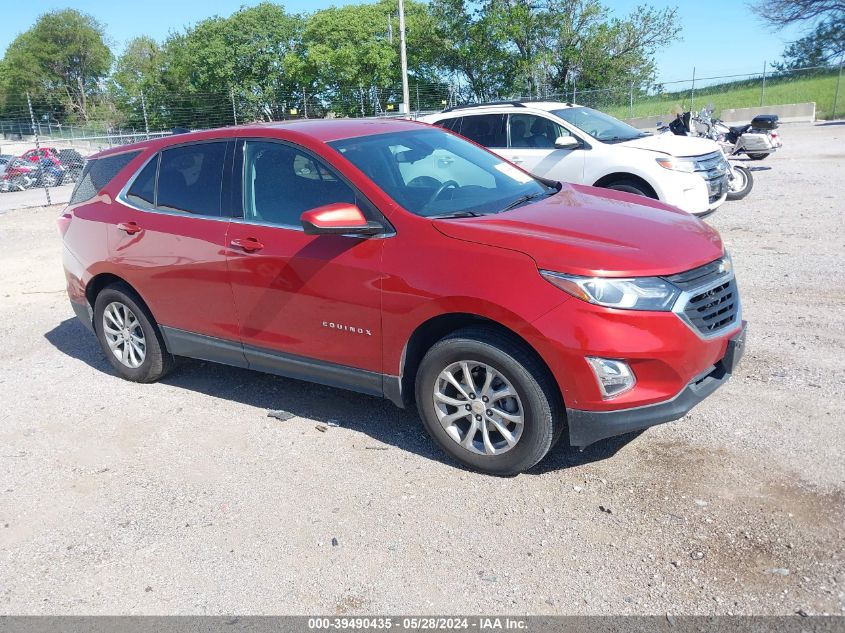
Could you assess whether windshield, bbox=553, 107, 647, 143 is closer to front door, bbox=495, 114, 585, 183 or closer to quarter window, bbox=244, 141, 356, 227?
front door, bbox=495, 114, 585, 183

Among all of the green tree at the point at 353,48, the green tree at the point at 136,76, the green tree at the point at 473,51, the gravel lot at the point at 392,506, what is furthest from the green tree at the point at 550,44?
the gravel lot at the point at 392,506

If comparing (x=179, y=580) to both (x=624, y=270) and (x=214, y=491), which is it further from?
(x=624, y=270)

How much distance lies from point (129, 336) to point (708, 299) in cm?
412

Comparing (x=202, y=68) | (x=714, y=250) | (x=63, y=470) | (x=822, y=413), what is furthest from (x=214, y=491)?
(x=202, y=68)

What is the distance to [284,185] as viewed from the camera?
183 inches

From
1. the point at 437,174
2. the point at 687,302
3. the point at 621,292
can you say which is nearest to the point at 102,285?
the point at 437,174

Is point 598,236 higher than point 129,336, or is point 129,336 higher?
point 598,236

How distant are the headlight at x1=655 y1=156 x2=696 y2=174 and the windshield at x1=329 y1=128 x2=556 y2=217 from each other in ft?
15.4

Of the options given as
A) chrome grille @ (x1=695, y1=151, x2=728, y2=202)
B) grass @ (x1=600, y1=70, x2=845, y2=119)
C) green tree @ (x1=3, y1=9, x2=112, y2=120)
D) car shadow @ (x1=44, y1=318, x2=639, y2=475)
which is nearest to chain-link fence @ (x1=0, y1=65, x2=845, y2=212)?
grass @ (x1=600, y1=70, x2=845, y2=119)

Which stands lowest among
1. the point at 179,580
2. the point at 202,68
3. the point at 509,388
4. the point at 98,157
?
the point at 179,580

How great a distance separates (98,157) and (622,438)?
4.53 m

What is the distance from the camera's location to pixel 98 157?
19.6 ft

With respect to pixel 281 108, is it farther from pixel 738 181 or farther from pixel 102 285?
pixel 102 285

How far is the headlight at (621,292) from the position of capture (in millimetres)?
3516
